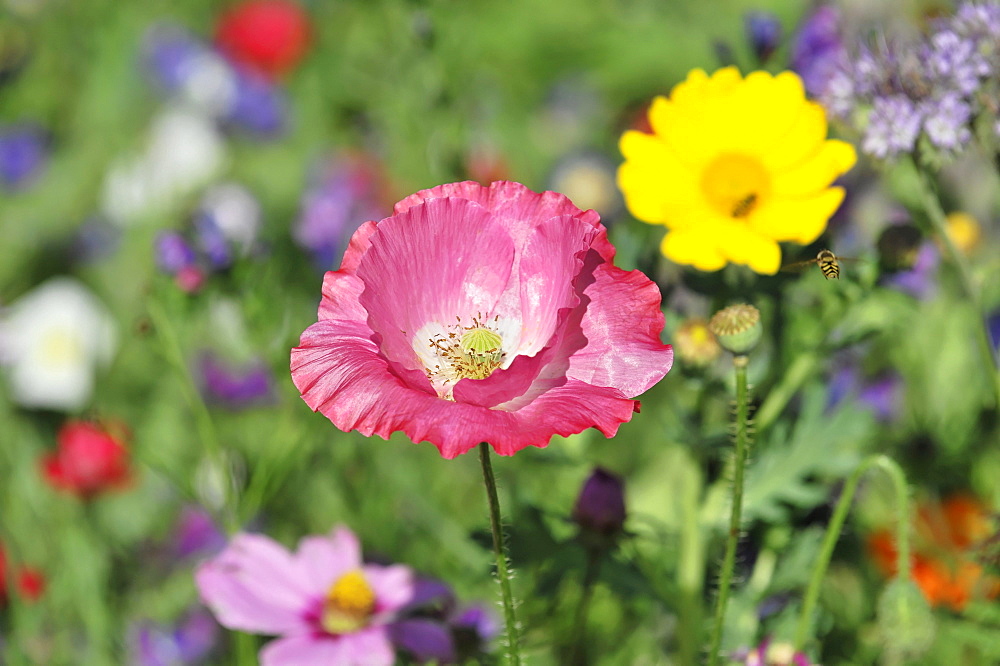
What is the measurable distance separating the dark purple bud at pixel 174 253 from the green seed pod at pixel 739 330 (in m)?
0.86

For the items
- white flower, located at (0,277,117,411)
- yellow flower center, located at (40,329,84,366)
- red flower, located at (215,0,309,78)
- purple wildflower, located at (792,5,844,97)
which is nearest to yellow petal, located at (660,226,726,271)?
purple wildflower, located at (792,5,844,97)

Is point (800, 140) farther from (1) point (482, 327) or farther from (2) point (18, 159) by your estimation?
(2) point (18, 159)

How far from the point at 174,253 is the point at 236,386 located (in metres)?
0.83

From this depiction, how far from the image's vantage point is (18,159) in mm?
3096

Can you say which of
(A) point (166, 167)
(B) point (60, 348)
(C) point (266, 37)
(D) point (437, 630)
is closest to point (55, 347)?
(B) point (60, 348)

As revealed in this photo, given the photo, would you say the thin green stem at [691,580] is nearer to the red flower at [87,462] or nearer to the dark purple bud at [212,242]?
the dark purple bud at [212,242]

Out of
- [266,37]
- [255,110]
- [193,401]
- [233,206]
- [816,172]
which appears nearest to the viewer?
[816,172]

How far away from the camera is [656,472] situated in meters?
2.04

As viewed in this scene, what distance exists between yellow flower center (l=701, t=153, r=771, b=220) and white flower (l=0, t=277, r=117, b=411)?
1.70m

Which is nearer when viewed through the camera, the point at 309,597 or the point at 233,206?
the point at 309,597

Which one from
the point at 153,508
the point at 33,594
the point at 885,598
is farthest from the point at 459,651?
the point at 153,508

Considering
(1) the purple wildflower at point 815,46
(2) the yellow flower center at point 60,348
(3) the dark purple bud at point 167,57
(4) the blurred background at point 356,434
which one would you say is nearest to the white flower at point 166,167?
(4) the blurred background at point 356,434

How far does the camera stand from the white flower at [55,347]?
233 cm

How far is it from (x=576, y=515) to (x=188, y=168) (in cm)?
225
